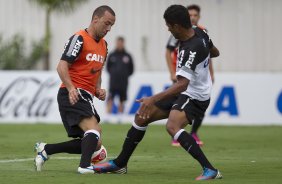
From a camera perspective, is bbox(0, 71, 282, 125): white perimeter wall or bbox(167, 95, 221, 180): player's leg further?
bbox(0, 71, 282, 125): white perimeter wall

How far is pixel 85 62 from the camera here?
12.5m

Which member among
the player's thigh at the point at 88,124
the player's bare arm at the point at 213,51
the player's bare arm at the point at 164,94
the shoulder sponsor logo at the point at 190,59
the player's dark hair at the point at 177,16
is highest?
the player's dark hair at the point at 177,16

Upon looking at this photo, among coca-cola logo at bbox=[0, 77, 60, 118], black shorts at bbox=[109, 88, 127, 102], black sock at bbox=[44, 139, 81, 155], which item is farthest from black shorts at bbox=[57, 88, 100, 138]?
black shorts at bbox=[109, 88, 127, 102]

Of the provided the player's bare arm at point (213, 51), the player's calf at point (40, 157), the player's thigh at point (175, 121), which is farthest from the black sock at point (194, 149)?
the player's calf at point (40, 157)

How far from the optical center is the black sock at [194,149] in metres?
11.6

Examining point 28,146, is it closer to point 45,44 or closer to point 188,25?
point 188,25

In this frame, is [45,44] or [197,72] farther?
[45,44]

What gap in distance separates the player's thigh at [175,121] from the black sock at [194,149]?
11cm

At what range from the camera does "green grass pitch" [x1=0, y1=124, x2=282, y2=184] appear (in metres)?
11.7

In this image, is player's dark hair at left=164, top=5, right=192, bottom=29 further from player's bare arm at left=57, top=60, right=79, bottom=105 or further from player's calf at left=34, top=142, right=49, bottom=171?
player's calf at left=34, top=142, right=49, bottom=171

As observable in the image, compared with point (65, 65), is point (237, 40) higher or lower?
lower

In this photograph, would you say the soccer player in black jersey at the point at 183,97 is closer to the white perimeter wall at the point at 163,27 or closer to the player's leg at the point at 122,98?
the player's leg at the point at 122,98

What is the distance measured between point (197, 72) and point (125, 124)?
13.7 meters

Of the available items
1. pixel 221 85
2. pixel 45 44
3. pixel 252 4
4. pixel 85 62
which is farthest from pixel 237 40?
pixel 85 62
